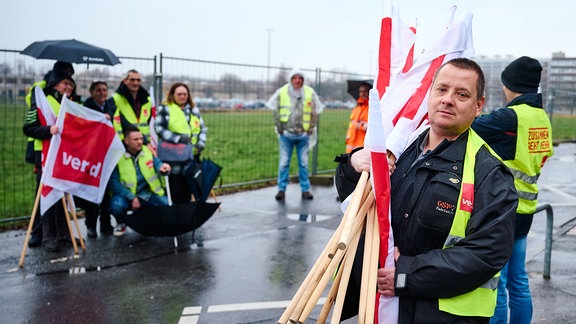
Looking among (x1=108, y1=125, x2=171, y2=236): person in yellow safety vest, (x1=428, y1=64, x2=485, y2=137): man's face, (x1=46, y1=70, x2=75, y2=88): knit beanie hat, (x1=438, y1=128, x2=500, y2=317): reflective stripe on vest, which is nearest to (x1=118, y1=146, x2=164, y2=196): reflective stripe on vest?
(x1=108, y1=125, x2=171, y2=236): person in yellow safety vest

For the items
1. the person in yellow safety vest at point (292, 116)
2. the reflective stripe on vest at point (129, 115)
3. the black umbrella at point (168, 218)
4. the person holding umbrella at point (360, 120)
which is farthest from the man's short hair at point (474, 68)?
the person in yellow safety vest at point (292, 116)

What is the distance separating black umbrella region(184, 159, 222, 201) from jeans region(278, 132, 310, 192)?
2.79m

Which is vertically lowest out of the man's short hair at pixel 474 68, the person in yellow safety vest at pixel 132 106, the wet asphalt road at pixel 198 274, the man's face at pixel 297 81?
the wet asphalt road at pixel 198 274

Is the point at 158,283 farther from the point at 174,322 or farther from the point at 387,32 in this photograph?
the point at 387,32

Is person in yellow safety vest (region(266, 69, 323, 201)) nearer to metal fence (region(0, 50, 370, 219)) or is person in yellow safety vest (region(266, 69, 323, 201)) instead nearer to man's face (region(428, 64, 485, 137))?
metal fence (region(0, 50, 370, 219))

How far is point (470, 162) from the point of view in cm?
229

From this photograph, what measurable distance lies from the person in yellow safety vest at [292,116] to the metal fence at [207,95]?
4.21 feet

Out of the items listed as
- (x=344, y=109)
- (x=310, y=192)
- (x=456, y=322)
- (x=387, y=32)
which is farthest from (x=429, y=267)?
(x=344, y=109)

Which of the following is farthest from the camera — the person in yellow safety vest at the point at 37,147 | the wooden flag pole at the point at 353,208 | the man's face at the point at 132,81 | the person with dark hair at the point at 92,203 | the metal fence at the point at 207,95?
the metal fence at the point at 207,95

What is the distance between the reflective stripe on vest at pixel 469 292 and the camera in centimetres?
222

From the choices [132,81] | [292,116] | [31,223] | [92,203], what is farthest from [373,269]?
[292,116]

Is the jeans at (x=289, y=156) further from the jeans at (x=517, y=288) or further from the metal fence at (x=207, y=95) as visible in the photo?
the jeans at (x=517, y=288)

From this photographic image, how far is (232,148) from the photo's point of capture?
16094mm

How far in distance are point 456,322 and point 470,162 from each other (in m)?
0.61
